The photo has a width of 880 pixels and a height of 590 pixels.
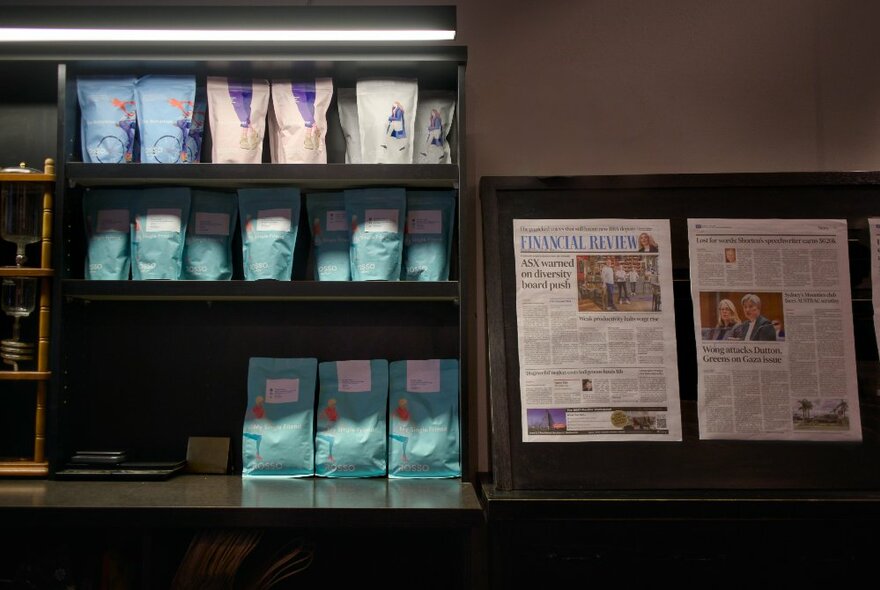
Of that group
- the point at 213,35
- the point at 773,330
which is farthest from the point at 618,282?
the point at 213,35

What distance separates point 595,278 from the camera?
1.94 meters

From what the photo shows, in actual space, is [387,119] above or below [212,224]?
above

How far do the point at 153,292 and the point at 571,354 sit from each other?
1299 mm

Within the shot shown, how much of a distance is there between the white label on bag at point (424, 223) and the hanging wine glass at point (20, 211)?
1.20m

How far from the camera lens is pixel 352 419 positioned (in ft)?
6.53

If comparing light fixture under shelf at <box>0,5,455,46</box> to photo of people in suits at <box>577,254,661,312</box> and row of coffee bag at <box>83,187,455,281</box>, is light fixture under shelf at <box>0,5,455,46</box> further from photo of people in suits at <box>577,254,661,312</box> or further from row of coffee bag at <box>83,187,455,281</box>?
photo of people in suits at <box>577,254,661,312</box>

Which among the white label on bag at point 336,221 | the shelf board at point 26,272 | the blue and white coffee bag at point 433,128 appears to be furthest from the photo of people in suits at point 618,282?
the shelf board at point 26,272

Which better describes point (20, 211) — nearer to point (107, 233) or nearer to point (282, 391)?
point (107, 233)

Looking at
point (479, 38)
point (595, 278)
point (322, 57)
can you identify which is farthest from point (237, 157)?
point (595, 278)

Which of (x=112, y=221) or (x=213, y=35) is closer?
(x=213, y=35)

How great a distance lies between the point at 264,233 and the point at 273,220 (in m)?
0.05

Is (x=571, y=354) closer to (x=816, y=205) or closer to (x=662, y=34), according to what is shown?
(x=816, y=205)

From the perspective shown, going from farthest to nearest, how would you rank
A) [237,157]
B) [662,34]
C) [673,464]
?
[662,34] < [237,157] < [673,464]

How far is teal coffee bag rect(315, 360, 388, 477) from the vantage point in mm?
1960
